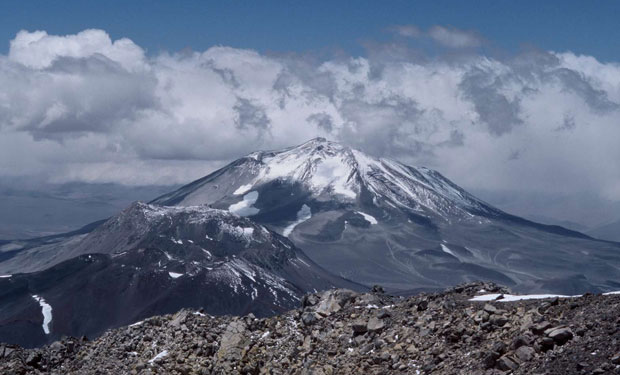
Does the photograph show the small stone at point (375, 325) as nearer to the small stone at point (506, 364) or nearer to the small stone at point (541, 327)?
the small stone at point (541, 327)

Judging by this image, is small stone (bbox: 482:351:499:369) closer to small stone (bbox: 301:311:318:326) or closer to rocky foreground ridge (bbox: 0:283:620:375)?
rocky foreground ridge (bbox: 0:283:620:375)

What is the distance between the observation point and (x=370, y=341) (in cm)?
3328

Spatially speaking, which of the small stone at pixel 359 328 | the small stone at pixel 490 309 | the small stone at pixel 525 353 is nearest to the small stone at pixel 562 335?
the small stone at pixel 525 353

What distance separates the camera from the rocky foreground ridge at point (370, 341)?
26.4 meters

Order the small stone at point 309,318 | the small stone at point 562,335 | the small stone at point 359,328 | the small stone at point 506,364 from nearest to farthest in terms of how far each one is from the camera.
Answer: the small stone at point 506,364 → the small stone at point 562,335 → the small stone at point 359,328 → the small stone at point 309,318

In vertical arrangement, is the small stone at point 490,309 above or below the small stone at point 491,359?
above

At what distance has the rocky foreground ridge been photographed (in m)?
26.4

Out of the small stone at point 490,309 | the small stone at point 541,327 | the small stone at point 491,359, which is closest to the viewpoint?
the small stone at point 491,359

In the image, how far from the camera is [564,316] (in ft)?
95.7

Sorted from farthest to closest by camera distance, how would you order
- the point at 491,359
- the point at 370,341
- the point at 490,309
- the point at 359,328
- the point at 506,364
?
the point at 359,328, the point at 370,341, the point at 490,309, the point at 491,359, the point at 506,364

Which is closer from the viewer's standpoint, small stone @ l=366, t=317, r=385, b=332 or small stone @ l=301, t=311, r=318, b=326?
small stone @ l=366, t=317, r=385, b=332

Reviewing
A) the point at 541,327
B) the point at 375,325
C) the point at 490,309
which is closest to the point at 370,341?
the point at 375,325

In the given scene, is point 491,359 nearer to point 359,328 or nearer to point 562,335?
point 562,335

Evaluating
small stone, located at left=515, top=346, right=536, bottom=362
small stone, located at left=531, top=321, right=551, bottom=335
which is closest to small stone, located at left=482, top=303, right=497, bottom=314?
small stone, located at left=531, top=321, right=551, bottom=335
